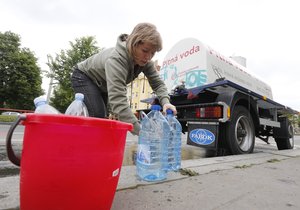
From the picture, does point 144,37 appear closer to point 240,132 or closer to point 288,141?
point 240,132

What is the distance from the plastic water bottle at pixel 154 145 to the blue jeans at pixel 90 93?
440 mm

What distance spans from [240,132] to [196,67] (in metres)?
1.65

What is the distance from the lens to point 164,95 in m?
2.38

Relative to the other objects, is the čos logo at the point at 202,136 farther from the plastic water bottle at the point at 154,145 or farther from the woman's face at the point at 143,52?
the woman's face at the point at 143,52

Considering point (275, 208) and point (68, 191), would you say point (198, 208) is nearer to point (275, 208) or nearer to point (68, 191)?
point (275, 208)

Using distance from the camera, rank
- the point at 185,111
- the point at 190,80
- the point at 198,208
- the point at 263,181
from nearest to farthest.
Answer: the point at 198,208
the point at 263,181
the point at 185,111
the point at 190,80

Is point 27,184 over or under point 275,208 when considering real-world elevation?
over

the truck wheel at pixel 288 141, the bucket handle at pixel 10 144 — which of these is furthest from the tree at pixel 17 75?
the bucket handle at pixel 10 144

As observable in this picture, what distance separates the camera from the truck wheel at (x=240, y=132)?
13.2ft

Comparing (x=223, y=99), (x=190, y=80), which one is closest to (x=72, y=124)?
(x=223, y=99)

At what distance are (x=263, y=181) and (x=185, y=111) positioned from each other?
2.37 meters

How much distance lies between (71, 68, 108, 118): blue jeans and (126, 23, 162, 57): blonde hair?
63 centimetres

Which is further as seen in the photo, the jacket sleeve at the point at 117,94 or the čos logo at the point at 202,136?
the čos logo at the point at 202,136

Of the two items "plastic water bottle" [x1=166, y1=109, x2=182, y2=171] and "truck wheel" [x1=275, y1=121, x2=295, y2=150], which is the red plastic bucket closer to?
"plastic water bottle" [x1=166, y1=109, x2=182, y2=171]
